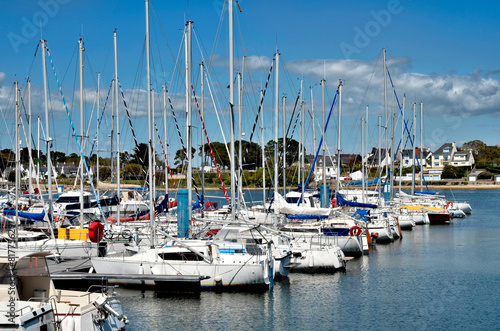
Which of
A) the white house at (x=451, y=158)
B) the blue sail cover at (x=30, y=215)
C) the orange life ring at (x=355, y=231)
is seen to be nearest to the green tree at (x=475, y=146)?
the white house at (x=451, y=158)

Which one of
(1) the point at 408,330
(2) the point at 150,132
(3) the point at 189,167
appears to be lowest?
(1) the point at 408,330

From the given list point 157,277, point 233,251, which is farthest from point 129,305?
point 233,251

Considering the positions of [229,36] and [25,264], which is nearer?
[25,264]

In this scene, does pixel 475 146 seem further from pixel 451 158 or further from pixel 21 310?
pixel 21 310

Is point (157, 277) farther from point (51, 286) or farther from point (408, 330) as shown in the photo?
point (408, 330)

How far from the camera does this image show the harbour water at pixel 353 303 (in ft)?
81.7

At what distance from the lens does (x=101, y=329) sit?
765 inches

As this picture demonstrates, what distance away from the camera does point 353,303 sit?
2834 cm

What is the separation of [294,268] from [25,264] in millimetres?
19128

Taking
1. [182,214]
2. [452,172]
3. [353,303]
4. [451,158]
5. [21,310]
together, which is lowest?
[353,303]

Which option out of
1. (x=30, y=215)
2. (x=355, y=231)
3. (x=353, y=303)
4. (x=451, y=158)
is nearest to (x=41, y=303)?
(x=353, y=303)

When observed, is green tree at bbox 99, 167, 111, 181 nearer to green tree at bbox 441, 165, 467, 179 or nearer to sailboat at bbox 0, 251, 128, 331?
sailboat at bbox 0, 251, 128, 331

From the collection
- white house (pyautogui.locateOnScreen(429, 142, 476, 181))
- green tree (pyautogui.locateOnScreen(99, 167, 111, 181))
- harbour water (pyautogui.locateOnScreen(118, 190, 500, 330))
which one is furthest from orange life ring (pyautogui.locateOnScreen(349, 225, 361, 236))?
white house (pyautogui.locateOnScreen(429, 142, 476, 181))

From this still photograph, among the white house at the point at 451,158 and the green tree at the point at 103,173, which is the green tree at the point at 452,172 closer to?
the white house at the point at 451,158
